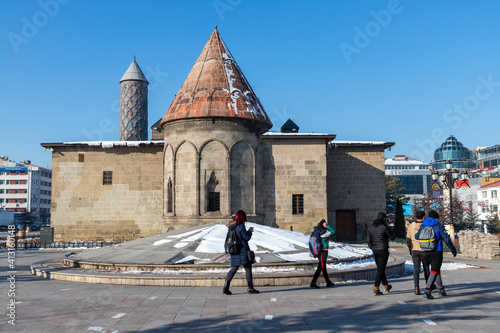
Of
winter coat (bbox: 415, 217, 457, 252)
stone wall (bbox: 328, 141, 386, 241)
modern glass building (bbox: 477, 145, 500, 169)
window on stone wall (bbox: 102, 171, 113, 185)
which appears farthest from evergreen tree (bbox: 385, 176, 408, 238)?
modern glass building (bbox: 477, 145, 500, 169)

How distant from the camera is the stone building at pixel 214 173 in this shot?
71.4 feet

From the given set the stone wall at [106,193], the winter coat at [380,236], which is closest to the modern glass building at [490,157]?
the stone wall at [106,193]

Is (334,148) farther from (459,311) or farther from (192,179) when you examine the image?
(459,311)

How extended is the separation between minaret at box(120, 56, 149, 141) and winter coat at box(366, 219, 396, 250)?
110 feet

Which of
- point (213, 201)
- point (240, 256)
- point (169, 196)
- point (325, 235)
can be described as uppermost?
point (169, 196)

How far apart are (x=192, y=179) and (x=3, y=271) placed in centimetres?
979

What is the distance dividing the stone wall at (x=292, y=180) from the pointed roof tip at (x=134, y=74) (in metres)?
21.3

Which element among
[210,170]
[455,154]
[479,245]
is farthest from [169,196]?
[455,154]

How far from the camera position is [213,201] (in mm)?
21688

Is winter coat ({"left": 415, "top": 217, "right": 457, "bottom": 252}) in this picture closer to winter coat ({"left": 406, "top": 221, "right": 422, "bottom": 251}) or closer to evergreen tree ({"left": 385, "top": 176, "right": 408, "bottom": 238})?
winter coat ({"left": 406, "top": 221, "right": 422, "bottom": 251})

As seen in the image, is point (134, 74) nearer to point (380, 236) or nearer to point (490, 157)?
point (380, 236)

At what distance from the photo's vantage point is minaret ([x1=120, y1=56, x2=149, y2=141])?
3991cm

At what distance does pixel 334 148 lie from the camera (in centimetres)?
2641

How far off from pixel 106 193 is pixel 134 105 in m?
16.6
